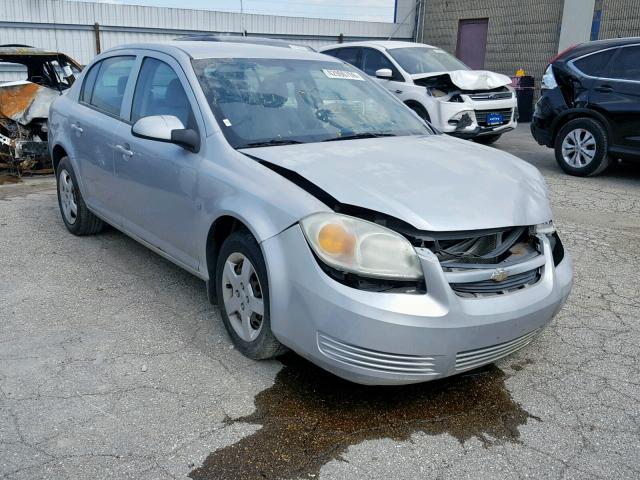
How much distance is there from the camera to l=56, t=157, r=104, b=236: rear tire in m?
5.42

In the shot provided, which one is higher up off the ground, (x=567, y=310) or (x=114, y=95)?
(x=114, y=95)

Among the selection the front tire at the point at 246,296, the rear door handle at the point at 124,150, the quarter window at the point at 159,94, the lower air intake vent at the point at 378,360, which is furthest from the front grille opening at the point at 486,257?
the rear door handle at the point at 124,150

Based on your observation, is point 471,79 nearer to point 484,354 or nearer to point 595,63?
point 595,63

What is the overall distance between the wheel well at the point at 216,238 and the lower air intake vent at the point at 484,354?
4.32ft

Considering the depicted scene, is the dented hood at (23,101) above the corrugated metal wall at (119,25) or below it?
below

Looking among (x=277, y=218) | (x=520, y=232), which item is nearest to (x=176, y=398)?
(x=277, y=218)

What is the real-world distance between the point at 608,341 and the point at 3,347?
3455 mm

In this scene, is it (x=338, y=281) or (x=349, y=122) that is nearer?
(x=338, y=281)

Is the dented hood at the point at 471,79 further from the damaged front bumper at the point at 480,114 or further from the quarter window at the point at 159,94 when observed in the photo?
the quarter window at the point at 159,94

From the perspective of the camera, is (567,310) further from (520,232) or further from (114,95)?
(114,95)

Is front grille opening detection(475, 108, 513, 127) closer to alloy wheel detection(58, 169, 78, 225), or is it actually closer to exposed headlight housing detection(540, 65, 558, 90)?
exposed headlight housing detection(540, 65, 558, 90)

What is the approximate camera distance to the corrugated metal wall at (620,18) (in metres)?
14.3

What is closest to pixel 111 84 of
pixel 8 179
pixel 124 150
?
pixel 124 150

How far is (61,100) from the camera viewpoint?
18.6 ft
